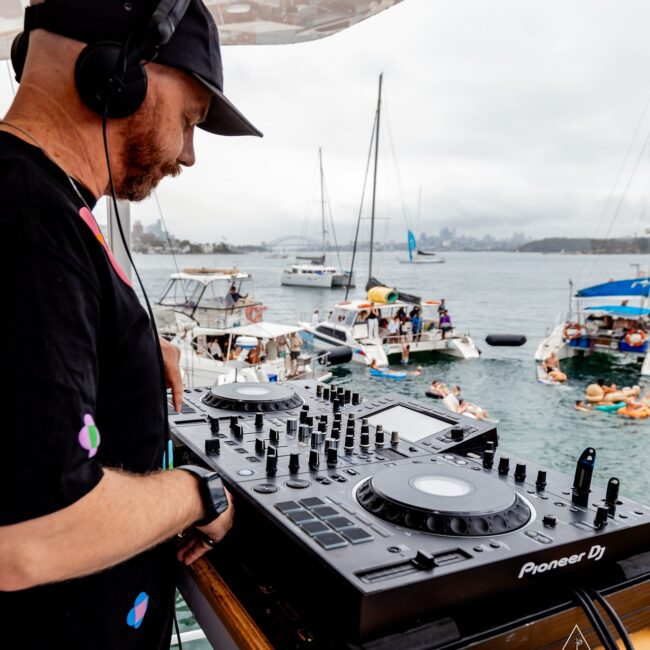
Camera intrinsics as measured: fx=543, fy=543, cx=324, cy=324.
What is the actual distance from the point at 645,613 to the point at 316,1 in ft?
6.83

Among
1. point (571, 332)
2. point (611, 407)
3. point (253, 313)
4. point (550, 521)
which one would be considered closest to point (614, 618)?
point (550, 521)

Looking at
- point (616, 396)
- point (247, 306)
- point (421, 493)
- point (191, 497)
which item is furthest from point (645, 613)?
point (616, 396)

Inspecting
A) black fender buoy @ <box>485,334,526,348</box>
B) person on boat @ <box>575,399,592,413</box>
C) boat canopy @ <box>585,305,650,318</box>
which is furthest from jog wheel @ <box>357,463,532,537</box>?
boat canopy @ <box>585,305,650,318</box>

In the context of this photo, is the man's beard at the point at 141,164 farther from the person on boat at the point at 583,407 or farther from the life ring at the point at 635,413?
the person on boat at the point at 583,407

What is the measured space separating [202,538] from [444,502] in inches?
17.3

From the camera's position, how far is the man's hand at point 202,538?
848 millimetres

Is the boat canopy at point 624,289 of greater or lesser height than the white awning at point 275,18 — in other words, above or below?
below

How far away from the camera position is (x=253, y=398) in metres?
1.42

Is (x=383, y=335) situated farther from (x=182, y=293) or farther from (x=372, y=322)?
(x=182, y=293)

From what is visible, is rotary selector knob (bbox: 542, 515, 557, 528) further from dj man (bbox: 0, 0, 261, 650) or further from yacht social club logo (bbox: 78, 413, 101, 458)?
yacht social club logo (bbox: 78, 413, 101, 458)

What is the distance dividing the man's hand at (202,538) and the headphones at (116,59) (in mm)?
589

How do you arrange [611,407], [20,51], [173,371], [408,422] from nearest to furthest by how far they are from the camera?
[20,51] < [173,371] < [408,422] < [611,407]

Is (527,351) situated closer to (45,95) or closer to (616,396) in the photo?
(616,396)

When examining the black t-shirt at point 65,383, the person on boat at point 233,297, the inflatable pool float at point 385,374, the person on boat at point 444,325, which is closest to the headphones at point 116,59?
the black t-shirt at point 65,383
